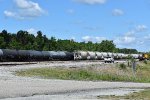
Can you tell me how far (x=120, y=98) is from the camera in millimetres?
24828

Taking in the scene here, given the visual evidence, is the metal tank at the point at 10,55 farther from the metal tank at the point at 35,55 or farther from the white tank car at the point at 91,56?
the white tank car at the point at 91,56

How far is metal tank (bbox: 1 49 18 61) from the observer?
91.7m

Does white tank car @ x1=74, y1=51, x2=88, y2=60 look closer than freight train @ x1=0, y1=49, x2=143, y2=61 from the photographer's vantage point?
No

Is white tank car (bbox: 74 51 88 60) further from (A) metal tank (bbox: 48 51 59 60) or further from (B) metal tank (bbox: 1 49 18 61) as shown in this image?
(B) metal tank (bbox: 1 49 18 61)

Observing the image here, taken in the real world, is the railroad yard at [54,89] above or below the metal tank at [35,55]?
A: below

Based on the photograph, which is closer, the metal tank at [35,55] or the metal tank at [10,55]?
the metal tank at [10,55]

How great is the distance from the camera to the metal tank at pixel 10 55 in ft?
301

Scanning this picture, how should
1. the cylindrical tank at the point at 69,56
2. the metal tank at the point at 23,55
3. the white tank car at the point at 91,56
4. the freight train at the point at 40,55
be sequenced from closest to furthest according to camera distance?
the freight train at the point at 40,55 → the metal tank at the point at 23,55 → the cylindrical tank at the point at 69,56 → the white tank car at the point at 91,56

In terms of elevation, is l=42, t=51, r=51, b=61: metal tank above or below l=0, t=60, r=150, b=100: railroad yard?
above

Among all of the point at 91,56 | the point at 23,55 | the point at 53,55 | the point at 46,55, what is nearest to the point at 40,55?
the point at 46,55

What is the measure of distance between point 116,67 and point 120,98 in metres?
60.5

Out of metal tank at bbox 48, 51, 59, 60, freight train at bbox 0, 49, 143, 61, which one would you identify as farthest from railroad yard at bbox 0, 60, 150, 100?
metal tank at bbox 48, 51, 59, 60

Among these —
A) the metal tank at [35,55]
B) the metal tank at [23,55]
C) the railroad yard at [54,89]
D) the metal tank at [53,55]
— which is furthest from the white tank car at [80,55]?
the railroad yard at [54,89]

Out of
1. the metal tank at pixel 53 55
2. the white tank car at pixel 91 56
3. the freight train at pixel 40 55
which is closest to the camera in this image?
the freight train at pixel 40 55
